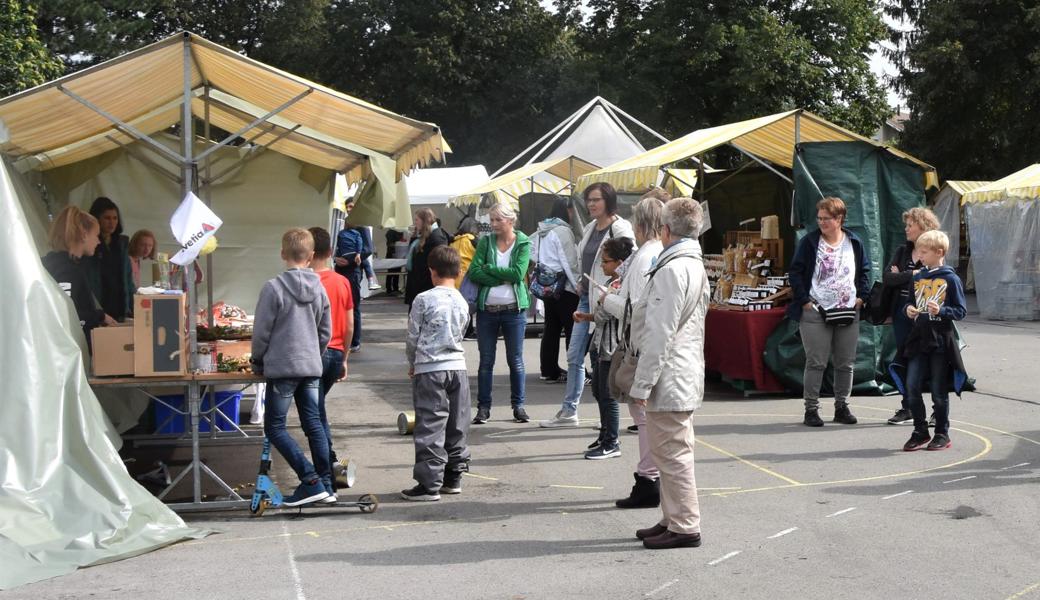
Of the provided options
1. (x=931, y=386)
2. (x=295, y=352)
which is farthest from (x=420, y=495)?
(x=931, y=386)

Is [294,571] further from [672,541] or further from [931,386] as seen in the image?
[931,386]

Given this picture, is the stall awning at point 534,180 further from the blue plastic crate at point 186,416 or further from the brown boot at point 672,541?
the brown boot at point 672,541

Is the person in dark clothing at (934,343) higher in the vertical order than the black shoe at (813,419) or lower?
higher

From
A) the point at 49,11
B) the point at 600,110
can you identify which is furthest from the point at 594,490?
the point at 49,11

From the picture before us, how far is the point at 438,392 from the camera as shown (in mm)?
7191

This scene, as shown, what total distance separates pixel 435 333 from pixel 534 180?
15880 mm

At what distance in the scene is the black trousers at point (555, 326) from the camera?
1066cm

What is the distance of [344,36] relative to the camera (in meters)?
47.2

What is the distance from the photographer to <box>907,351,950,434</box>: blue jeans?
333 inches

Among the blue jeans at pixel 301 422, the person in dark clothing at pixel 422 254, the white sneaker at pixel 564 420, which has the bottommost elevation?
the white sneaker at pixel 564 420

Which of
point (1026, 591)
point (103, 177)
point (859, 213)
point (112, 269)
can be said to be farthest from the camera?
point (859, 213)

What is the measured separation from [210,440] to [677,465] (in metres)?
4.25

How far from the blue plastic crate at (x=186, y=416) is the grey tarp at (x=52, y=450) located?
7.21 feet

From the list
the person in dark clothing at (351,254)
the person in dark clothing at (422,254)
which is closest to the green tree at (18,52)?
the person in dark clothing at (351,254)
